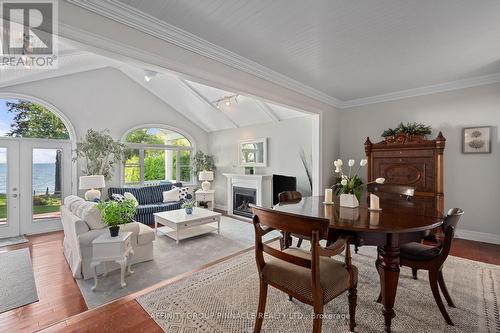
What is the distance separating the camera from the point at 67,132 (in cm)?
499

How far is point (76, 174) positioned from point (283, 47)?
510 centimetres

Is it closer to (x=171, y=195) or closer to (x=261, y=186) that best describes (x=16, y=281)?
(x=171, y=195)

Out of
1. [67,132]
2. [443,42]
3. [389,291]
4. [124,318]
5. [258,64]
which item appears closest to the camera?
[389,291]

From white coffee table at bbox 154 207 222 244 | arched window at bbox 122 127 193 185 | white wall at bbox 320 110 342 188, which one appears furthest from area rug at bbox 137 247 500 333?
arched window at bbox 122 127 193 185

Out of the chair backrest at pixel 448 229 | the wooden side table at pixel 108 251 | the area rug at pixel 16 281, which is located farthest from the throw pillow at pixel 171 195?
the chair backrest at pixel 448 229

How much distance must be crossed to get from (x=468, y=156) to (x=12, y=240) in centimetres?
797

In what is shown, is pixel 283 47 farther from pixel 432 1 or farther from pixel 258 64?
pixel 432 1

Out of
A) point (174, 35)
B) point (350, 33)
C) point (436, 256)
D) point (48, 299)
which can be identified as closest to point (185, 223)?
point (48, 299)

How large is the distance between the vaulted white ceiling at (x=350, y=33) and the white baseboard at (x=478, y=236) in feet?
8.07

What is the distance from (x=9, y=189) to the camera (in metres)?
4.34

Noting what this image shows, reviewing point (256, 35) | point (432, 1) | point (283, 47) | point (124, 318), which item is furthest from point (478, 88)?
point (124, 318)

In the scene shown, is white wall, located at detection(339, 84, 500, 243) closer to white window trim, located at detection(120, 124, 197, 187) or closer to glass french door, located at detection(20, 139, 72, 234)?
white window trim, located at detection(120, 124, 197, 187)

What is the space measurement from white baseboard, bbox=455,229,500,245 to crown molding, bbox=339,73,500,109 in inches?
92.3

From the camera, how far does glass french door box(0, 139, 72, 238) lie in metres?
4.32
